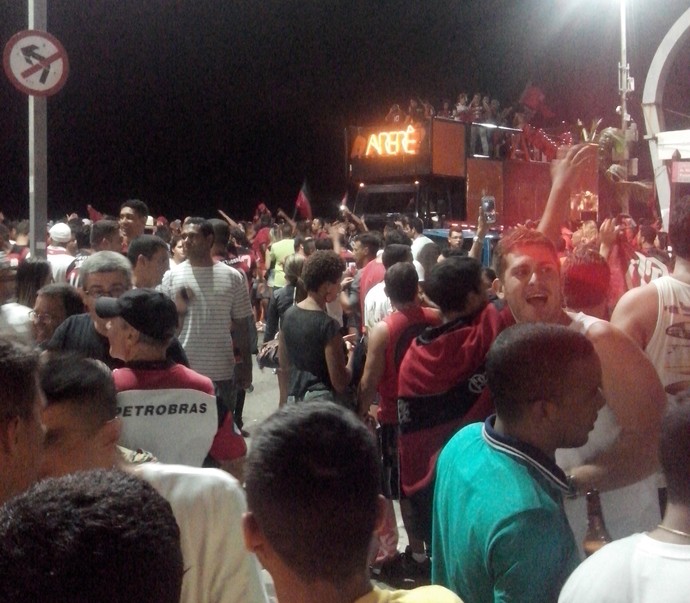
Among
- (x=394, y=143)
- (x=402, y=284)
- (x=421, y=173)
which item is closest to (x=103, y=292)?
(x=402, y=284)

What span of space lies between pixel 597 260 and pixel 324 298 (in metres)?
2.01

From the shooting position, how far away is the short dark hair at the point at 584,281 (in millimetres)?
3697

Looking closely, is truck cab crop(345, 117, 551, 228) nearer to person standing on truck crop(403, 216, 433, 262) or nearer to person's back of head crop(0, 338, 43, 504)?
person standing on truck crop(403, 216, 433, 262)

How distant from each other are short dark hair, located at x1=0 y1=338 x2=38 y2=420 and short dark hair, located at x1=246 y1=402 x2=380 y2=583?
616 millimetres

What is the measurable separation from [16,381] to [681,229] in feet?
8.57

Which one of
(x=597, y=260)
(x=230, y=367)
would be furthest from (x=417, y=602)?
(x=230, y=367)

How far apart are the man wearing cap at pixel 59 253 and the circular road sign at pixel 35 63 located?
1497 millimetres

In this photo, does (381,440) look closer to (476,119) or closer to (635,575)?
(635,575)

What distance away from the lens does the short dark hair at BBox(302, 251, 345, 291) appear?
17.3 feet

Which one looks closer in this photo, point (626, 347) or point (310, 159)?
point (626, 347)

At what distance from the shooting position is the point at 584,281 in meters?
3.69

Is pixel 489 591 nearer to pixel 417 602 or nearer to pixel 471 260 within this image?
pixel 417 602

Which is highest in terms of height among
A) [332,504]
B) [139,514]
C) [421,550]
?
[139,514]

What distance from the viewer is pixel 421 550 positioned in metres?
5.02
